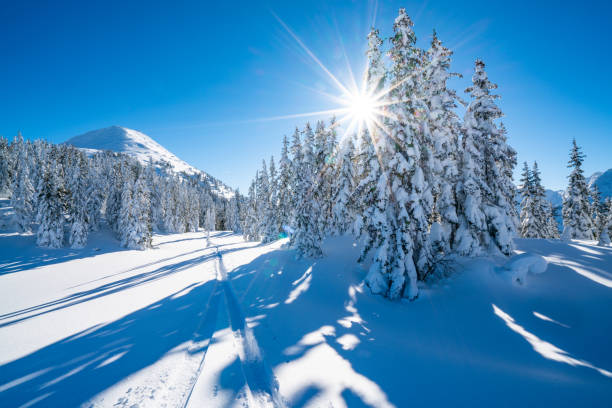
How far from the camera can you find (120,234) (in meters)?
43.5

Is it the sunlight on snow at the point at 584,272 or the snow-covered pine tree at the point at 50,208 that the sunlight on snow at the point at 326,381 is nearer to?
the sunlight on snow at the point at 584,272

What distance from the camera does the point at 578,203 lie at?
94.0 feet

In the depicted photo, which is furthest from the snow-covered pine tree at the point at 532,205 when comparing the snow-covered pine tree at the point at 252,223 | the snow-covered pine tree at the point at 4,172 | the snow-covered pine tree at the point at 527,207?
the snow-covered pine tree at the point at 4,172

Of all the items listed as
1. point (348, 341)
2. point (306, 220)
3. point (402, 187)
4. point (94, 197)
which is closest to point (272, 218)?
point (306, 220)

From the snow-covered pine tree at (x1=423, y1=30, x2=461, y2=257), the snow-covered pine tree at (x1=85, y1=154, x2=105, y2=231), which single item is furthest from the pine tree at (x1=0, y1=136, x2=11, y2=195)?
the snow-covered pine tree at (x1=423, y1=30, x2=461, y2=257)

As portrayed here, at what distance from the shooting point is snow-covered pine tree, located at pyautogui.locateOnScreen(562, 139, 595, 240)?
28.2 m

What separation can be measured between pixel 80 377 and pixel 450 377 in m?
8.49

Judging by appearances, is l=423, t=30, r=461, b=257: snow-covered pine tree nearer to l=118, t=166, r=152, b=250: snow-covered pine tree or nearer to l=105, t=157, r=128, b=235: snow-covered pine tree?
l=118, t=166, r=152, b=250: snow-covered pine tree

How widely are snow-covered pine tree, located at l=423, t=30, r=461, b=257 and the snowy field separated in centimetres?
272

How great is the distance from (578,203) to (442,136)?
29.6 m

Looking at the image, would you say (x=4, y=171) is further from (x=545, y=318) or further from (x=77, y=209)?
(x=545, y=318)

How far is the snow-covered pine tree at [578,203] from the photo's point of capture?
2822cm

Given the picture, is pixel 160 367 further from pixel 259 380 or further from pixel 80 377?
pixel 259 380

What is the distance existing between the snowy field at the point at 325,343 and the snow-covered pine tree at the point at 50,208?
91.7 feet
